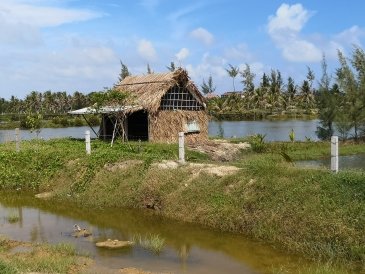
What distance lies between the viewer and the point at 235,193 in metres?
10.4

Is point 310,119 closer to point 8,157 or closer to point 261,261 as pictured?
point 8,157

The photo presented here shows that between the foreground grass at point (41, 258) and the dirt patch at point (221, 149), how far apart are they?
10.9m

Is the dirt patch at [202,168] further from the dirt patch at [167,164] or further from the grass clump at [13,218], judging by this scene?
the grass clump at [13,218]

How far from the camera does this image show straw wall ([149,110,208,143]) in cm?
2222

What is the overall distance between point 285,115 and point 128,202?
165 feet

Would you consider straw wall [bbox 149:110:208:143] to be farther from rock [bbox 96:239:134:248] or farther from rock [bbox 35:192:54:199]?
rock [bbox 96:239:134:248]

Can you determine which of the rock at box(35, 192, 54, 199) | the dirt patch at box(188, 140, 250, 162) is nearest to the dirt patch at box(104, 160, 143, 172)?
the rock at box(35, 192, 54, 199)

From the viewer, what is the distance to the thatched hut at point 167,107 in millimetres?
21844

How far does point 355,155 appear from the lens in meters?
21.8

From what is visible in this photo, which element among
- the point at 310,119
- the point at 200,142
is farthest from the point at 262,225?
the point at 310,119

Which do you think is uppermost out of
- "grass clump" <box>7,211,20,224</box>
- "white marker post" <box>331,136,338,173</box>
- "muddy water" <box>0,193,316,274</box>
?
"white marker post" <box>331,136,338,173</box>

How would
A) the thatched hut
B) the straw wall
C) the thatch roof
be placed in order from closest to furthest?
1. the thatch roof
2. the thatched hut
3. the straw wall

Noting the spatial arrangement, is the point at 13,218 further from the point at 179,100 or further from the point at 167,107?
the point at 179,100

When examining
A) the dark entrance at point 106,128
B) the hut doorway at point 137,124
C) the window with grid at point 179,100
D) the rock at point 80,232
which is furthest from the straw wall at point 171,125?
the rock at point 80,232
